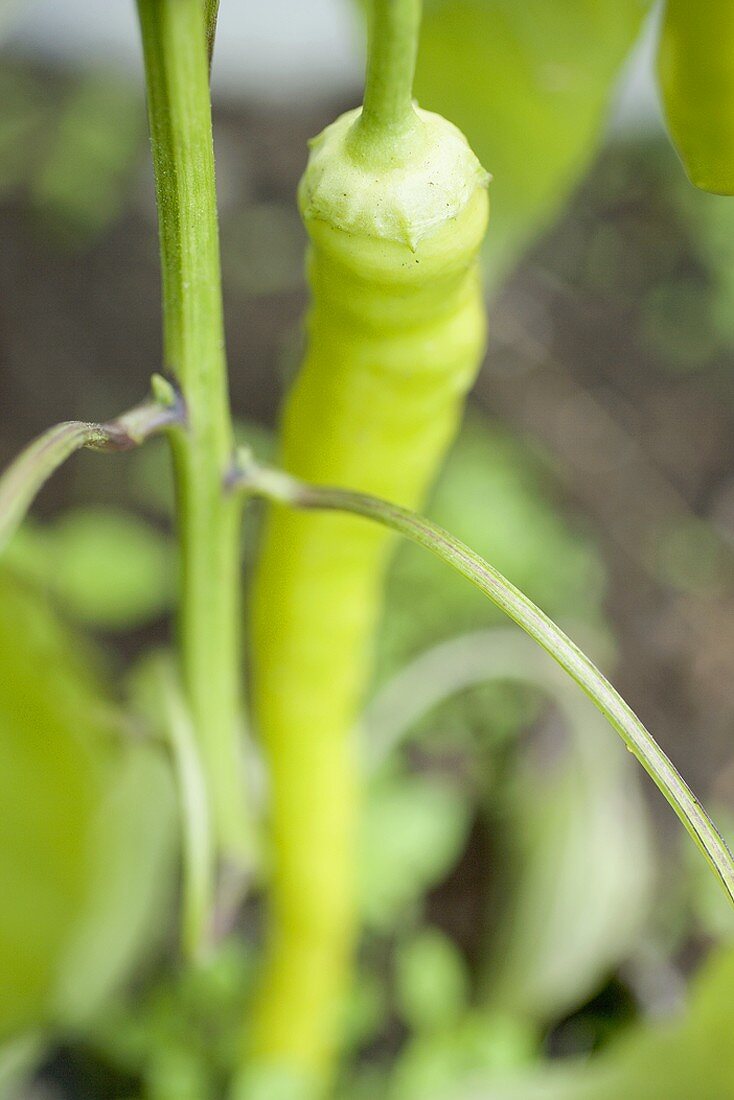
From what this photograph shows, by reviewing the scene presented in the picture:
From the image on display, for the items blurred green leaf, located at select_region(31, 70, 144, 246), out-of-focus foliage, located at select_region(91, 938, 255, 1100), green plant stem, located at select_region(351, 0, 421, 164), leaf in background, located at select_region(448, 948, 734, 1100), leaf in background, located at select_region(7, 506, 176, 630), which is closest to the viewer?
green plant stem, located at select_region(351, 0, 421, 164)

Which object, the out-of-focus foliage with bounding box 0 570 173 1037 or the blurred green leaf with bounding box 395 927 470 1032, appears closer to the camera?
the out-of-focus foliage with bounding box 0 570 173 1037

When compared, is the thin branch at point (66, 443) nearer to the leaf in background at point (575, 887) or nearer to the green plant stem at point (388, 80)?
the green plant stem at point (388, 80)

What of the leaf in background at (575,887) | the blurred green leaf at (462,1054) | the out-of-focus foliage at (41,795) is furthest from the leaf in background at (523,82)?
the blurred green leaf at (462,1054)

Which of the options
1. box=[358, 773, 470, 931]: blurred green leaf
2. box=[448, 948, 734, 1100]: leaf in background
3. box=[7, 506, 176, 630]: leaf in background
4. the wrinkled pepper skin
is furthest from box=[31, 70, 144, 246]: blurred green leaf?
box=[448, 948, 734, 1100]: leaf in background

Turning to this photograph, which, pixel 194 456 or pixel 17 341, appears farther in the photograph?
pixel 17 341

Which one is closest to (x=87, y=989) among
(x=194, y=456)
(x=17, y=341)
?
(x=194, y=456)

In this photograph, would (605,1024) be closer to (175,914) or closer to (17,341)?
(175,914)

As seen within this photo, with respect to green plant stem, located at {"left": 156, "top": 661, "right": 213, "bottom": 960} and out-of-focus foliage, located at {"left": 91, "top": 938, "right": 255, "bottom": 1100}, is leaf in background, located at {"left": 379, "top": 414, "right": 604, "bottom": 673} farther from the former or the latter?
green plant stem, located at {"left": 156, "top": 661, "right": 213, "bottom": 960}
